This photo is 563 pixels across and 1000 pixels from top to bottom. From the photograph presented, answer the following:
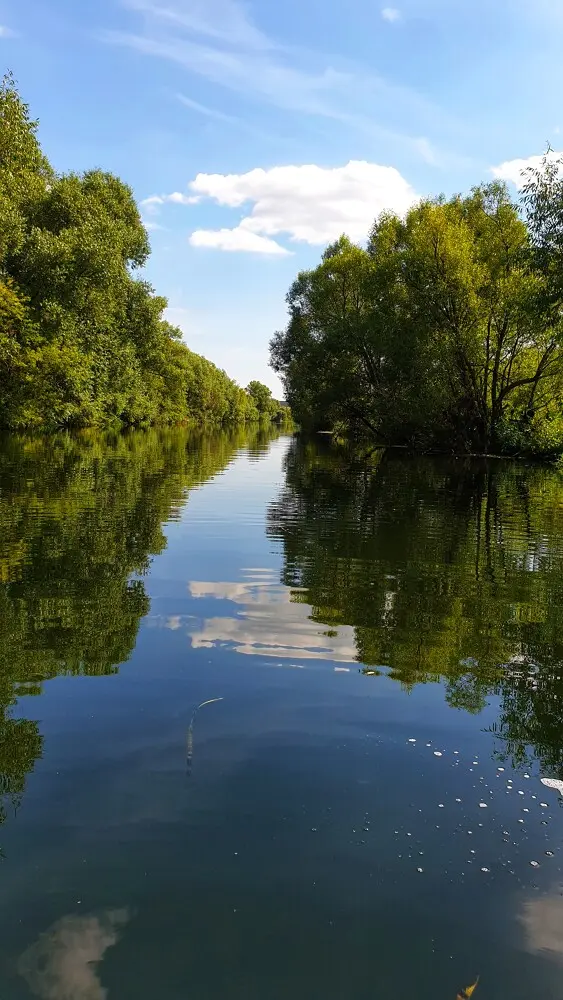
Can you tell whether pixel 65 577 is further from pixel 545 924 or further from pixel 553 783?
pixel 545 924

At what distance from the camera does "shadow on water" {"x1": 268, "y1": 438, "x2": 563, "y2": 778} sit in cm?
631

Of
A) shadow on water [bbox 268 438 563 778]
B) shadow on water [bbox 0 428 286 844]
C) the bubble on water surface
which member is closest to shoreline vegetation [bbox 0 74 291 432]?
shadow on water [bbox 0 428 286 844]

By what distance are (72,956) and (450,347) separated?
4224 cm

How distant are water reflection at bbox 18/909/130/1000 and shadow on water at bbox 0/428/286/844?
3.83 ft

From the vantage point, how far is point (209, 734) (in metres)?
5.12

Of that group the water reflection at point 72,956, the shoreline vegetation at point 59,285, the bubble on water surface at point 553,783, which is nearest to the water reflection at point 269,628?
the bubble on water surface at point 553,783

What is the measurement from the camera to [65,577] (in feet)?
31.5

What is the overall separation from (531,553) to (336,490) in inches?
431

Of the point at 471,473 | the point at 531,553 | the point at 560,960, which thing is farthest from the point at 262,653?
the point at 471,473

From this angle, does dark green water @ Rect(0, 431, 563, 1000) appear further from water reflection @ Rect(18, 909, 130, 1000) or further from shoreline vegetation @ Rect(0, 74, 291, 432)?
shoreline vegetation @ Rect(0, 74, 291, 432)

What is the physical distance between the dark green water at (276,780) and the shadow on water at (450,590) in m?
0.05

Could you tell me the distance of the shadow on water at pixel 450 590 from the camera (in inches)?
249

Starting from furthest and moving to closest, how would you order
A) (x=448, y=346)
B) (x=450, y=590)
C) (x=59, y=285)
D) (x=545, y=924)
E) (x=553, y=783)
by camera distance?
(x=448, y=346), (x=59, y=285), (x=450, y=590), (x=553, y=783), (x=545, y=924)

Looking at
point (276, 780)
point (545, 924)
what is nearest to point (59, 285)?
point (276, 780)
